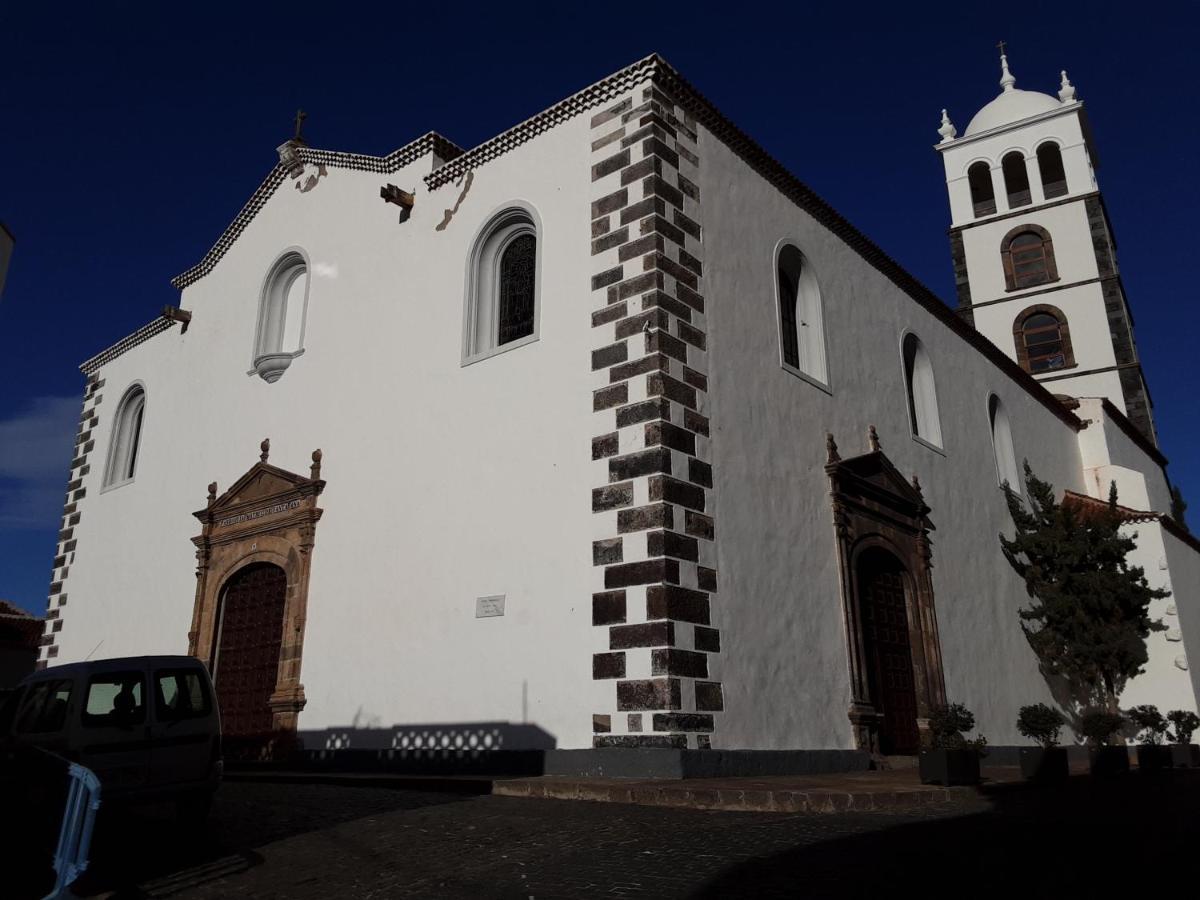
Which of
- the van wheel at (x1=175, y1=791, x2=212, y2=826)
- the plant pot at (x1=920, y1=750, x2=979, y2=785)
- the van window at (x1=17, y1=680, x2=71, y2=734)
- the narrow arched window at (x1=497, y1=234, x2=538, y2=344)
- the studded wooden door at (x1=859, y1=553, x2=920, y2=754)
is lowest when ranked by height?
the van wheel at (x1=175, y1=791, x2=212, y2=826)

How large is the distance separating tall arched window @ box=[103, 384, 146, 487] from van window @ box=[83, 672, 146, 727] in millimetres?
10843

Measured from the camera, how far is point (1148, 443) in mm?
24062

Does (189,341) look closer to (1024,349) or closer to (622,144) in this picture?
(622,144)

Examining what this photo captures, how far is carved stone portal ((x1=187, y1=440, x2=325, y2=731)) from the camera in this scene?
1141 cm

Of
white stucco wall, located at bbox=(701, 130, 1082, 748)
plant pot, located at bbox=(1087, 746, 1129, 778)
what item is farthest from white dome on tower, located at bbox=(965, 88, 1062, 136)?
plant pot, located at bbox=(1087, 746, 1129, 778)

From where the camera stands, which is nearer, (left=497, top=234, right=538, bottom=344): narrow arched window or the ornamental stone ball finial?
(left=497, top=234, right=538, bottom=344): narrow arched window

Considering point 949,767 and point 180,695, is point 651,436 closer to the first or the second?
point 949,767

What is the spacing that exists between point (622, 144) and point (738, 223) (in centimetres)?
178

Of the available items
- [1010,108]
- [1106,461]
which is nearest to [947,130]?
[1010,108]

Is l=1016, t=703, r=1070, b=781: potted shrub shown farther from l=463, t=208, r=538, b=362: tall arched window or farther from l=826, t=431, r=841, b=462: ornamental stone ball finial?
l=463, t=208, r=538, b=362: tall arched window

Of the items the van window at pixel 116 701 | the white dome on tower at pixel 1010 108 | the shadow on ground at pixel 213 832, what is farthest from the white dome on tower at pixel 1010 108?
the van window at pixel 116 701

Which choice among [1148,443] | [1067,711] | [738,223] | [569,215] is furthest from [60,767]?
[1148,443]

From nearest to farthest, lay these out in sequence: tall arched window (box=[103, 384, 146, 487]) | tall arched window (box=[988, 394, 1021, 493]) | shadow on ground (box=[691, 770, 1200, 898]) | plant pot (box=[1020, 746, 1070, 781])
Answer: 1. shadow on ground (box=[691, 770, 1200, 898])
2. plant pot (box=[1020, 746, 1070, 781])
3. tall arched window (box=[103, 384, 146, 487])
4. tall arched window (box=[988, 394, 1021, 493])

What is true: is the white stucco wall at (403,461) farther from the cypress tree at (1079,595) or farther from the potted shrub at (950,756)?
the cypress tree at (1079,595)
